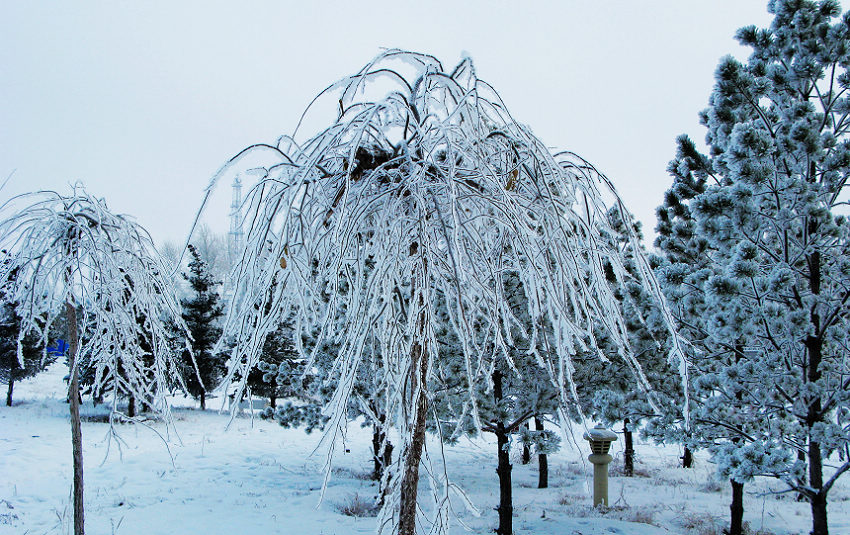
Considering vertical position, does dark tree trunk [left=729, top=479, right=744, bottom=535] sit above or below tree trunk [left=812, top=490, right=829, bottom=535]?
below

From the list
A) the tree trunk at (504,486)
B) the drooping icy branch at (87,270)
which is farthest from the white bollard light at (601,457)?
the drooping icy branch at (87,270)

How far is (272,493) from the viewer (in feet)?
32.2

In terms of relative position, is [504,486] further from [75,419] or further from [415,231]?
[415,231]

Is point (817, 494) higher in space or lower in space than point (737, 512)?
higher

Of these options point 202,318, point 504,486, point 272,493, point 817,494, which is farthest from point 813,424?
point 202,318

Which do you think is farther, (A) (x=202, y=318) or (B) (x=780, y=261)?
(A) (x=202, y=318)

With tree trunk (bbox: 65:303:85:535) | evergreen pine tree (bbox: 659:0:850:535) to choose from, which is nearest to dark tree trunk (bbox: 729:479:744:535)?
evergreen pine tree (bbox: 659:0:850:535)

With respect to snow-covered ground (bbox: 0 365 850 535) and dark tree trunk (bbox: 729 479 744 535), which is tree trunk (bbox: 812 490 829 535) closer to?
snow-covered ground (bbox: 0 365 850 535)

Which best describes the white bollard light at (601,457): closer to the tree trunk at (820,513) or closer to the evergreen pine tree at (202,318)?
the tree trunk at (820,513)

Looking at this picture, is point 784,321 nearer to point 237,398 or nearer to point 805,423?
point 805,423

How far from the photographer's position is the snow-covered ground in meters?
7.73

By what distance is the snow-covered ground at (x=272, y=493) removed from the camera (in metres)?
7.73

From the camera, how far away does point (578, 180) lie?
2127 millimetres

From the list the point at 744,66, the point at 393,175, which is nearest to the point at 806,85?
the point at 744,66
